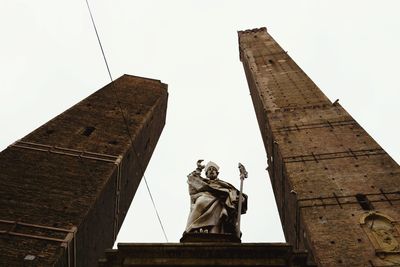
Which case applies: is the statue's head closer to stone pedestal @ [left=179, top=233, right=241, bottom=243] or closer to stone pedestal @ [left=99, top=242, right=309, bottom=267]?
stone pedestal @ [left=179, top=233, right=241, bottom=243]

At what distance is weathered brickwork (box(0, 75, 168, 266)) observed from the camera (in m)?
9.12

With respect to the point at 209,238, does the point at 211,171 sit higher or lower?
higher

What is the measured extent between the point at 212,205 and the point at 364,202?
6603 millimetres

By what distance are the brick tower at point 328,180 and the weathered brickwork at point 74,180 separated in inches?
183

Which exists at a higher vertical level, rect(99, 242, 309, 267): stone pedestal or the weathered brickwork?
the weathered brickwork

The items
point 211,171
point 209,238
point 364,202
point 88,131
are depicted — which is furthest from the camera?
point 88,131

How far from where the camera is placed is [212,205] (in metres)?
5.78

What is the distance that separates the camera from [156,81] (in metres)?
20.0

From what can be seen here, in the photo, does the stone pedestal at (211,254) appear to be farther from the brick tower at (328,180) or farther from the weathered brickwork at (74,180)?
the brick tower at (328,180)

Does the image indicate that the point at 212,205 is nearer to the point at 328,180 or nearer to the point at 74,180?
the point at 74,180

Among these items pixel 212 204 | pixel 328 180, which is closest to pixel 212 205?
pixel 212 204

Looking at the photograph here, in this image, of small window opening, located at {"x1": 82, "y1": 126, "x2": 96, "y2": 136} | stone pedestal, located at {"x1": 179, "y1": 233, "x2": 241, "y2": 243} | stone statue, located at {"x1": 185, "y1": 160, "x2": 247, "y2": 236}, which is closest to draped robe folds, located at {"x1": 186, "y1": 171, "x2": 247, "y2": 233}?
stone statue, located at {"x1": 185, "y1": 160, "x2": 247, "y2": 236}

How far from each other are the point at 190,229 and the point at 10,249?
187 inches

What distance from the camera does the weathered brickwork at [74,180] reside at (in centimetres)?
912
